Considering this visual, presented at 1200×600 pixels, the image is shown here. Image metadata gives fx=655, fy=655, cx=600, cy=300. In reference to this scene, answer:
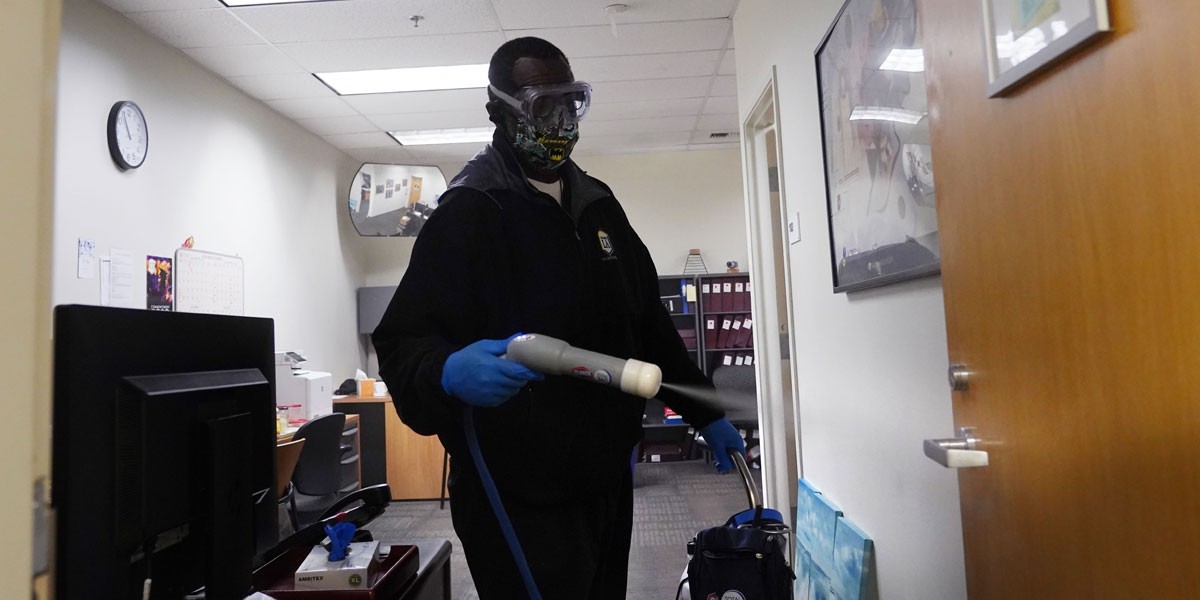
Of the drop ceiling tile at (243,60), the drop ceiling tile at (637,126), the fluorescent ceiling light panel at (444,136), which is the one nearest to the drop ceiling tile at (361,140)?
the fluorescent ceiling light panel at (444,136)

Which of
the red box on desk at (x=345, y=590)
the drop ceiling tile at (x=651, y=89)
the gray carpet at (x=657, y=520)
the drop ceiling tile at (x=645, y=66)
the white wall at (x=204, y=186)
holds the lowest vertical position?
the gray carpet at (x=657, y=520)

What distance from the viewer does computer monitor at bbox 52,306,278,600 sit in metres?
0.70

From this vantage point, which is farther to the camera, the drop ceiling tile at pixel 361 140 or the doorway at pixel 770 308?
the drop ceiling tile at pixel 361 140

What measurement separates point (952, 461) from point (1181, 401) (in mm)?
378

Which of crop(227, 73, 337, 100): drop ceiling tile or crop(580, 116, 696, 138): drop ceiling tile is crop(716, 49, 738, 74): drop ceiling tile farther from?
crop(227, 73, 337, 100): drop ceiling tile

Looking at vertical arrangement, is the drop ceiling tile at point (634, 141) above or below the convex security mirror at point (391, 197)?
above

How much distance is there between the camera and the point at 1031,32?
77cm

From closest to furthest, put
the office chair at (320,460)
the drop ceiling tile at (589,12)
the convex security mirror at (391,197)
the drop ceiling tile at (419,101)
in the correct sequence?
the drop ceiling tile at (589,12), the office chair at (320,460), the drop ceiling tile at (419,101), the convex security mirror at (391,197)

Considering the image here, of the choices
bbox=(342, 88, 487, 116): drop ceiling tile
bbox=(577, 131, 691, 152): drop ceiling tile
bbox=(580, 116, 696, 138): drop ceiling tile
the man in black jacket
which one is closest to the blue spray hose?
the man in black jacket

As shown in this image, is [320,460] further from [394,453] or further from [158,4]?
[158,4]

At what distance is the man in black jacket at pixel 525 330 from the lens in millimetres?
1197

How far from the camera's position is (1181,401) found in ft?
1.93

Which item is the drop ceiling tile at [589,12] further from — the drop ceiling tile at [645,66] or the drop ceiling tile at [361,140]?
the drop ceiling tile at [361,140]

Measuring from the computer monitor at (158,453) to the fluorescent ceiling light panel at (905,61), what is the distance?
54.0 inches
